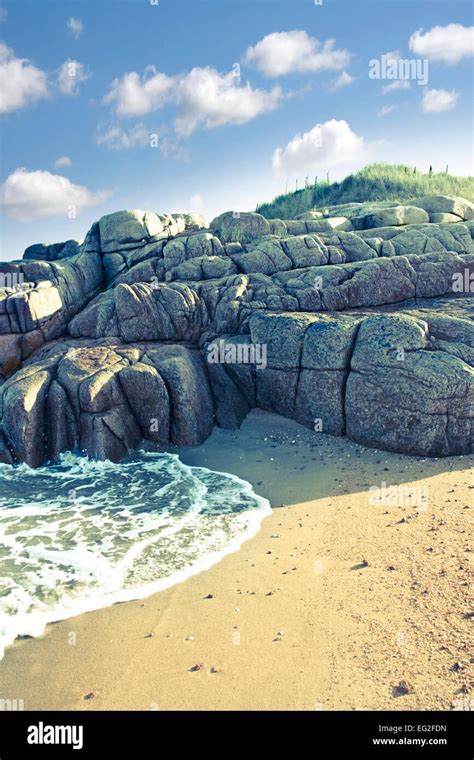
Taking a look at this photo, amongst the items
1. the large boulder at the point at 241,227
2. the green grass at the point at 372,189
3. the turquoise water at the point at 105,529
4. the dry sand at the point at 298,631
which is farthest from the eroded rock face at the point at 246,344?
the green grass at the point at 372,189

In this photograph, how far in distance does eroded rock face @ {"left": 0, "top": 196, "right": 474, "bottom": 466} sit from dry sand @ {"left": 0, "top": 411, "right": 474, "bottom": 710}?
4.27 metres

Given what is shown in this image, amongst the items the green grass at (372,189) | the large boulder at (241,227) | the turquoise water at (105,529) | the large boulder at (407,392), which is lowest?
the turquoise water at (105,529)

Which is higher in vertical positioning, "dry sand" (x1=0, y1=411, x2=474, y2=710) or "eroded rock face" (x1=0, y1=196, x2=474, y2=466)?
"eroded rock face" (x1=0, y1=196, x2=474, y2=466)

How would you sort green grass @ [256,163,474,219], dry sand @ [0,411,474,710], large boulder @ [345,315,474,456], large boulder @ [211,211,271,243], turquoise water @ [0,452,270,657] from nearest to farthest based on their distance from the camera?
dry sand @ [0,411,474,710] < turquoise water @ [0,452,270,657] < large boulder @ [345,315,474,456] < large boulder @ [211,211,271,243] < green grass @ [256,163,474,219]

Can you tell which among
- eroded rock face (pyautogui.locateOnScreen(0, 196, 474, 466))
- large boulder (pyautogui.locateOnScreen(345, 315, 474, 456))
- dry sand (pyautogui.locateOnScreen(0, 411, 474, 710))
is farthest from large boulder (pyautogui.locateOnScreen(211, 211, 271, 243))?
dry sand (pyautogui.locateOnScreen(0, 411, 474, 710))

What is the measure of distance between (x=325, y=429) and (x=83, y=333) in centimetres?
1130

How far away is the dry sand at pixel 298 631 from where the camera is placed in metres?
6.37

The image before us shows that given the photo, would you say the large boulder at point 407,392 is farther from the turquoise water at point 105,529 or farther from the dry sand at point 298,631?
the turquoise water at point 105,529

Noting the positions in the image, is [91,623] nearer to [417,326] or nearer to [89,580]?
[89,580]

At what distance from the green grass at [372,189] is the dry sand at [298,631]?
41664 mm

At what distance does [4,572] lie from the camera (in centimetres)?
989

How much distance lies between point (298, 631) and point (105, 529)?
5781 mm

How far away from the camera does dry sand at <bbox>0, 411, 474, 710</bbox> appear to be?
6371 mm

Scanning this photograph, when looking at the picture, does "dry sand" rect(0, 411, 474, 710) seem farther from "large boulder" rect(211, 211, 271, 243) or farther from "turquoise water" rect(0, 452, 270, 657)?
"large boulder" rect(211, 211, 271, 243)
